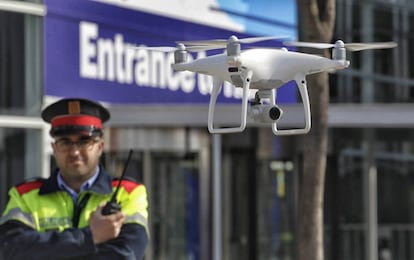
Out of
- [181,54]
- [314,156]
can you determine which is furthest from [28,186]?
[314,156]

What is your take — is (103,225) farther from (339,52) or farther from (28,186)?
(339,52)

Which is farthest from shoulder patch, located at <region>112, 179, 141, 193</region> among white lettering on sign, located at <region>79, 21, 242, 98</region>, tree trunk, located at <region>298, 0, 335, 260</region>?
white lettering on sign, located at <region>79, 21, 242, 98</region>

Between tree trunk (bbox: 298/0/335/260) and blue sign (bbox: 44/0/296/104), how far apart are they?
3082 millimetres

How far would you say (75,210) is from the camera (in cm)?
386

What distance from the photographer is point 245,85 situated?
2.73 m

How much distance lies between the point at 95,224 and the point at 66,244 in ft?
0.45

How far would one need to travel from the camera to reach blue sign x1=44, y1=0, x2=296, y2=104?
31.5 ft

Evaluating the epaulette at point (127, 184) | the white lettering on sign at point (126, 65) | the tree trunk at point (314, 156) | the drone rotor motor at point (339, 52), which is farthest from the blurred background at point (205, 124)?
the drone rotor motor at point (339, 52)

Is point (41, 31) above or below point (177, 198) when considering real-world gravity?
above

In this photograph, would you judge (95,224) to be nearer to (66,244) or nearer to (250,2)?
(66,244)

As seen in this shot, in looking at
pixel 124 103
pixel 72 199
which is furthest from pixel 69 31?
pixel 72 199

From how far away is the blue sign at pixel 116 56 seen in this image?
9.60 meters

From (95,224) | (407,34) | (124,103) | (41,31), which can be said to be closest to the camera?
(95,224)

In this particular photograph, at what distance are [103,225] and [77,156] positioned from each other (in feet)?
1.07
